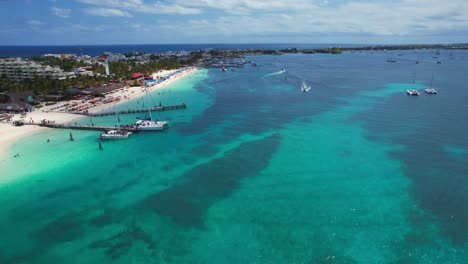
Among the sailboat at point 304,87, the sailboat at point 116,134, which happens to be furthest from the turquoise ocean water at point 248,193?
the sailboat at point 304,87

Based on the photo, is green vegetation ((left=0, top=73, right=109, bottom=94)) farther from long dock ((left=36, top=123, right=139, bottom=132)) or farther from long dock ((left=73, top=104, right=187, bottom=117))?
long dock ((left=36, top=123, right=139, bottom=132))

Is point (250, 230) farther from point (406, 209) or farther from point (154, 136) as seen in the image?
point (154, 136)

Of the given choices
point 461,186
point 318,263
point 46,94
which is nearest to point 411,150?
point 461,186

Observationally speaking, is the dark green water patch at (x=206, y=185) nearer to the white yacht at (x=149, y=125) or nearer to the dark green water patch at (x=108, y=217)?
the dark green water patch at (x=108, y=217)

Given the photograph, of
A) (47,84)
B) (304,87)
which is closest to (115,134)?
(47,84)

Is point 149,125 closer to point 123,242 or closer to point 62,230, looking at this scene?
point 62,230
